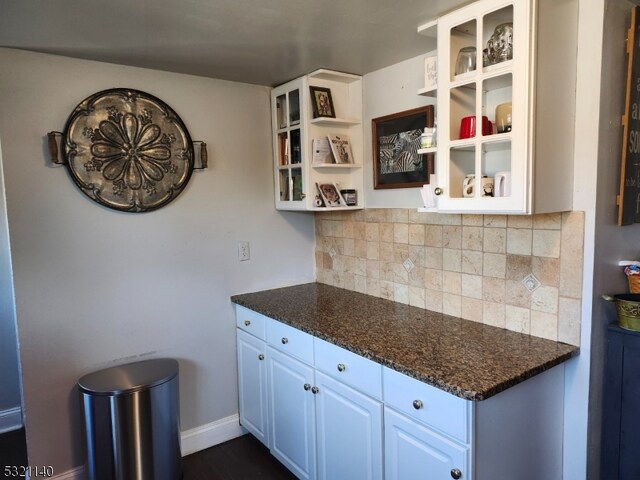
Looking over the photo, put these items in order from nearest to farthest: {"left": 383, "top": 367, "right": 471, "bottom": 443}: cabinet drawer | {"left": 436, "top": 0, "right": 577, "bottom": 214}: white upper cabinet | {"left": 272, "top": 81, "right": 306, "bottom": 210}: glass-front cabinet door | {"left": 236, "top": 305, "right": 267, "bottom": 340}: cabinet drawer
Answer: {"left": 383, "top": 367, "right": 471, "bottom": 443}: cabinet drawer, {"left": 436, "top": 0, "right": 577, "bottom": 214}: white upper cabinet, {"left": 236, "top": 305, "right": 267, "bottom": 340}: cabinet drawer, {"left": 272, "top": 81, "right": 306, "bottom": 210}: glass-front cabinet door

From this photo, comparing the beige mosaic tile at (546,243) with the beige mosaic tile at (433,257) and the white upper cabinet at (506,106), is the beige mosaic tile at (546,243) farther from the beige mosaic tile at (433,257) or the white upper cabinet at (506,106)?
the beige mosaic tile at (433,257)

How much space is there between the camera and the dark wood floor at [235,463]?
7.66ft

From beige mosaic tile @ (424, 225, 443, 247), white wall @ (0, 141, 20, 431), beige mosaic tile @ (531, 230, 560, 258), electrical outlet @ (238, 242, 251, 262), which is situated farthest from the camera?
white wall @ (0, 141, 20, 431)

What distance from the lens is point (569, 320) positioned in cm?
166

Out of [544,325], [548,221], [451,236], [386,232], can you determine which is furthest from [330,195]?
[544,325]

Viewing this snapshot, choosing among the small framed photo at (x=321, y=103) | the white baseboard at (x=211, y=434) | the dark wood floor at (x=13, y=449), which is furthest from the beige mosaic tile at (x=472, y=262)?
the dark wood floor at (x=13, y=449)

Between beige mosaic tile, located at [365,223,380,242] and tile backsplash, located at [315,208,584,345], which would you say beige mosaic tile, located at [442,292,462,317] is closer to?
tile backsplash, located at [315,208,584,345]

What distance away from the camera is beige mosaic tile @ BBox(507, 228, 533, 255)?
1.77m

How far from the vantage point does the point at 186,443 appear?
251 cm

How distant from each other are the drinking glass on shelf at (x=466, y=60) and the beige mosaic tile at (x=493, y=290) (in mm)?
875

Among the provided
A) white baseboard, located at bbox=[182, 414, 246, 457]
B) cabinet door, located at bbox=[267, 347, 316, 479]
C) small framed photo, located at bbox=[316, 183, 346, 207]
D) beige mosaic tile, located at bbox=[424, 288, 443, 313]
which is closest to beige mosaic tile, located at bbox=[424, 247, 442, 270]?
beige mosaic tile, located at bbox=[424, 288, 443, 313]

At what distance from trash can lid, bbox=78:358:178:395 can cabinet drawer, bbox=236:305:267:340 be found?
0.43 meters

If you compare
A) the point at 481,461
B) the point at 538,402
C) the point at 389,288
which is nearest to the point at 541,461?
the point at 538,402

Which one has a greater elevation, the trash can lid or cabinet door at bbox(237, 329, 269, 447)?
the trash can lid
